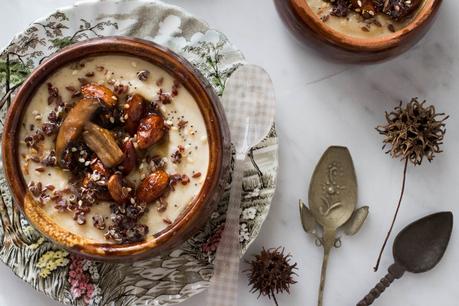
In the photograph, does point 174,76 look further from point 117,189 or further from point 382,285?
point 382,285

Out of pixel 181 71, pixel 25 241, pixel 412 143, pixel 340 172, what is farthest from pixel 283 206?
pixel 25 241

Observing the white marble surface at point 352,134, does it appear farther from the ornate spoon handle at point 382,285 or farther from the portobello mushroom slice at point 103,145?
the portobello mushroom slice at point 103,145

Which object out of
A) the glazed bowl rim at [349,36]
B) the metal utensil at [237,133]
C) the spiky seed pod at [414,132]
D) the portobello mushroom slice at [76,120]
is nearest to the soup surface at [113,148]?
the portobello mushroom slice at [76,120]

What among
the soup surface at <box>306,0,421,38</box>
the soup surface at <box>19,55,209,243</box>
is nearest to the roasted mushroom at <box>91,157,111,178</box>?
the soup surface at <box>19,55,209,243</box>

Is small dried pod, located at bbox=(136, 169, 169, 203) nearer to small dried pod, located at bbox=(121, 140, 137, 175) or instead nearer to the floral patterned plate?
small dried pod, located at bbox=(121, 140, 137, 175)

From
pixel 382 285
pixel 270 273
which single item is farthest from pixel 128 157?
pixel 382 285

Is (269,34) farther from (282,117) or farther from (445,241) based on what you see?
(445,241)
